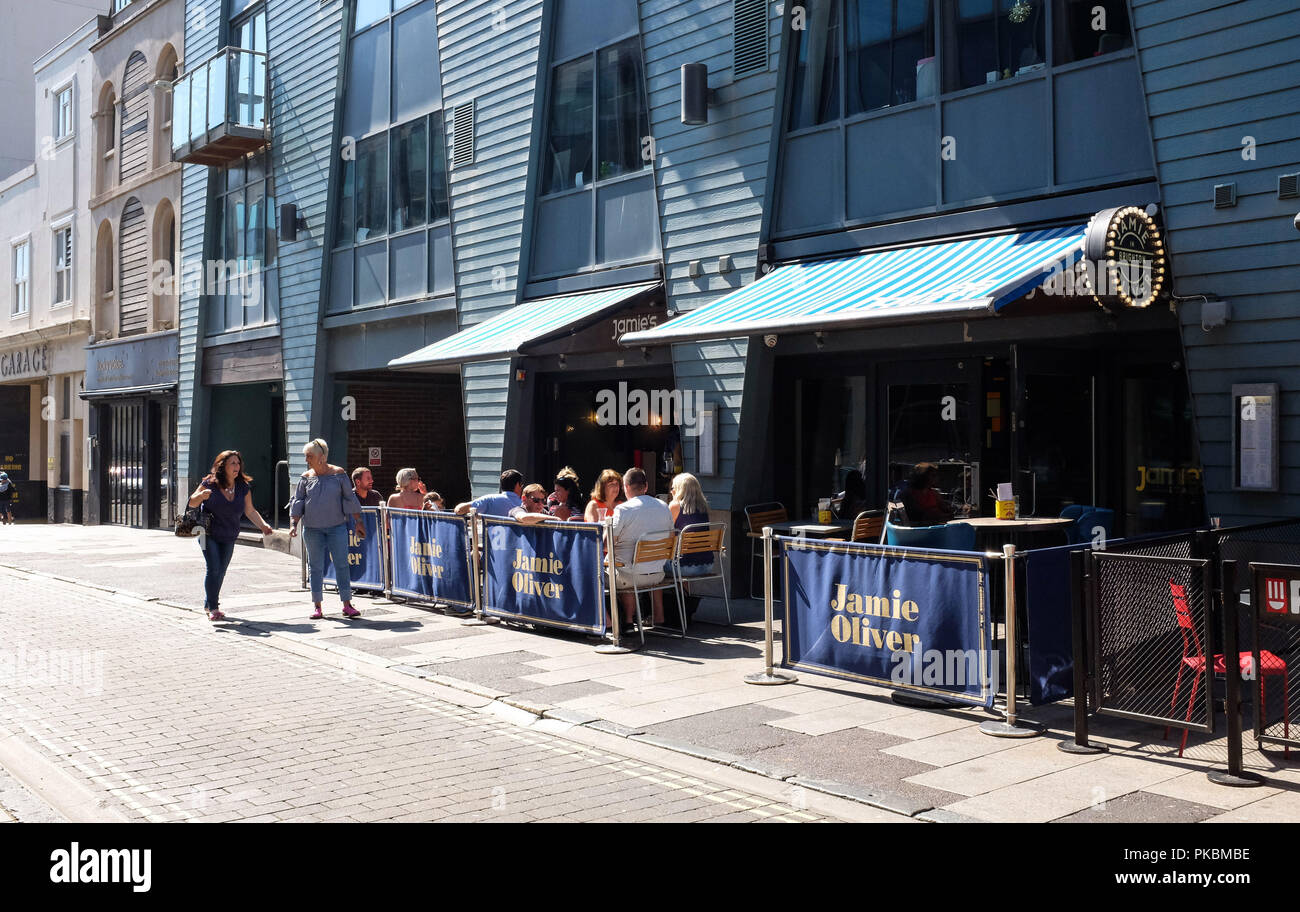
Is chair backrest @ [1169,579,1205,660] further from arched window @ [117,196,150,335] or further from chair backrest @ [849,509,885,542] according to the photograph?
arched window @ [117,196,150,335]

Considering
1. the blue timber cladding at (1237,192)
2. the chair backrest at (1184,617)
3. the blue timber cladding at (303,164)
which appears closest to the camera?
the chair backrest at (1184,617)


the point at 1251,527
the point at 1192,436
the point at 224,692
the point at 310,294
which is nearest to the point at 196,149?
the point at 310,294

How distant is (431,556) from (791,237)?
5.08 meters

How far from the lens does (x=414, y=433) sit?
2116cm

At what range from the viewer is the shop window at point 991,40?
1054 centimetres

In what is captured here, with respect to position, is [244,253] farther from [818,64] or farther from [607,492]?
[818,64]

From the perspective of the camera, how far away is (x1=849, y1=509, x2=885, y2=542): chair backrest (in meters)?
11.3

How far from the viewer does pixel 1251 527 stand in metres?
7.77

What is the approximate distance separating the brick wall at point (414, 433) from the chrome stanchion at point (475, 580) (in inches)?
349

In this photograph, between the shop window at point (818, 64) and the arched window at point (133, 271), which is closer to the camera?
the shop window at point (818, 64)

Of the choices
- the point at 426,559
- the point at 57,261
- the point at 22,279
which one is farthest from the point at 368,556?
the point at 22,279

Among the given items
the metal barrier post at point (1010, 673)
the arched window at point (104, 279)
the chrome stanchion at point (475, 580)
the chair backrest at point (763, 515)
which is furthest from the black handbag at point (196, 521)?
the arched window at point (104, 279)

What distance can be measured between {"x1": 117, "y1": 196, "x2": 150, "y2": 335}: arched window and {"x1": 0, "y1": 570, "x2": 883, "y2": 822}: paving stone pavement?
17.3 metres

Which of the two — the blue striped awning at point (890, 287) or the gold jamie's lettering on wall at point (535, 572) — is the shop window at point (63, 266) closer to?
the gold jamie's lettering on wall at point (535, 572)
